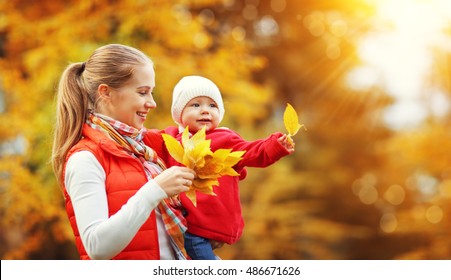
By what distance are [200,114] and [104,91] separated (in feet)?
1.24

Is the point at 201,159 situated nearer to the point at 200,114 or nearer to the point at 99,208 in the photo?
the point at 99,208

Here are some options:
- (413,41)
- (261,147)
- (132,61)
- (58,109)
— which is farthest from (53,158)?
(413,41)

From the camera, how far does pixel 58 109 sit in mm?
2307

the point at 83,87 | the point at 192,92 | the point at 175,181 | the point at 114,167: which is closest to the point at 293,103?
the point at 192,92

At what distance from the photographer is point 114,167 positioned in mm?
2158

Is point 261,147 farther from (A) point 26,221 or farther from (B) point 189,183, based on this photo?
(A) point 26,221

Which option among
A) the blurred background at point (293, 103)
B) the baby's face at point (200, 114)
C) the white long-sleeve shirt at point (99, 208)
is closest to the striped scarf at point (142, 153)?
the white long-sleeve shirt at point (99, 208)

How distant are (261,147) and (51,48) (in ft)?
19.6

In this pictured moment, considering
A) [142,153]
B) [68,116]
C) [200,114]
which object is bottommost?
[142,153]

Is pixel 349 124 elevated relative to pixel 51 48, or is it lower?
elevated

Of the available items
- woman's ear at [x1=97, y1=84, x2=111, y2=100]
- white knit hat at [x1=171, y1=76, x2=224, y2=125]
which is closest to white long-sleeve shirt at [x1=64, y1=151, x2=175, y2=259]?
woman's ear at [x1=97, y1=84, x2=111, y2=100]

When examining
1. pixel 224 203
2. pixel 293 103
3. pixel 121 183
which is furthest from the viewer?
pixel 293 103

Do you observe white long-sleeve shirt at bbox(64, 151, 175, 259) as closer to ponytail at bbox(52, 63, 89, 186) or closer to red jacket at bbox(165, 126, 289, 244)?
ponytail at bbox(52, 63, 89, 186)

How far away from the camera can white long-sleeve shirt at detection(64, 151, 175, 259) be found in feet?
6.50
